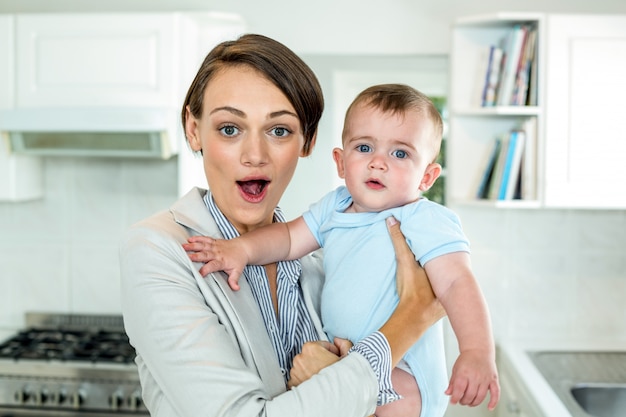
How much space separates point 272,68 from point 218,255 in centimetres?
34

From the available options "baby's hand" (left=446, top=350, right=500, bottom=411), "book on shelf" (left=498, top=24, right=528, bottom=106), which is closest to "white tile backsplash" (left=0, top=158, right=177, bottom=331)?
"book on shelf" (left=498, top=24, right=528, bottom=106)

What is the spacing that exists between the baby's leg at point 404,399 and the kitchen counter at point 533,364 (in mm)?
1050

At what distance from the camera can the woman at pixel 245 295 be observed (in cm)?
103

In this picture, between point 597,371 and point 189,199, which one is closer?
point 189,199

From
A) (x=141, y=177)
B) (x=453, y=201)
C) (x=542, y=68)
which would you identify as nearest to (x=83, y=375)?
(x=141, y=177)

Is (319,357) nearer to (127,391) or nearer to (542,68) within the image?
(127,391)

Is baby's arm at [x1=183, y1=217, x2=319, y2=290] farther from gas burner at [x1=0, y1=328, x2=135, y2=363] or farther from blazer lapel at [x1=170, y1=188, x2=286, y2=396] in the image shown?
gas burner at [x1=0, y1=328, x2=135, y2=363]

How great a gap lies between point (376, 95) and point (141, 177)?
2068 mm

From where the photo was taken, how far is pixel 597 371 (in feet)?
9.09

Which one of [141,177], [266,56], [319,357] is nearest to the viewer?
[319,357]

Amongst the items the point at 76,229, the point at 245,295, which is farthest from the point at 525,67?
the point at 76,229

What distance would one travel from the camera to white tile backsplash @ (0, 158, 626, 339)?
10.3 feet

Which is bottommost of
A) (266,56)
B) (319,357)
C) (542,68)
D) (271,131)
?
(319,357)

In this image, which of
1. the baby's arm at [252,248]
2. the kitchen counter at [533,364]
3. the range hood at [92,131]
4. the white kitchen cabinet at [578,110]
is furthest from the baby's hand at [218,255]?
the white kitchen cabinet at [578,110]
